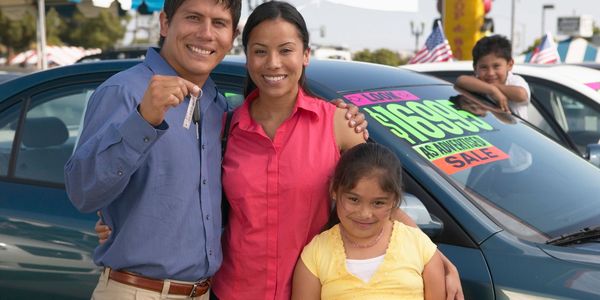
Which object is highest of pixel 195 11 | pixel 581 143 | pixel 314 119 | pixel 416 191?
pixel 195 11

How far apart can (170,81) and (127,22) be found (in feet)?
184

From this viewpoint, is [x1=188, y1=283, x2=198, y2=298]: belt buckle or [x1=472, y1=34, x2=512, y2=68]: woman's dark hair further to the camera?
[x1=472, y1=34, x2=512, y2=68]: woman's dark hair

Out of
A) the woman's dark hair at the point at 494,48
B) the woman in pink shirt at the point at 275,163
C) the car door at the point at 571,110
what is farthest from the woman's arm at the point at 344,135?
the car door at the point at 571,110

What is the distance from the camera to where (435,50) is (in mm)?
9109

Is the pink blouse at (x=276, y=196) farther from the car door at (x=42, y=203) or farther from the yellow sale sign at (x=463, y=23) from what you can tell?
the yellow sale sign at (x=463, y=23)

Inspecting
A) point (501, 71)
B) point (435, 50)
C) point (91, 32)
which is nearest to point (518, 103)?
point (501, 71)

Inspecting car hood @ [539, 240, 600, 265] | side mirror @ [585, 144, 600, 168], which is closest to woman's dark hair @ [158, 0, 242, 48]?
car hood @ [539, 240, 600, 265]

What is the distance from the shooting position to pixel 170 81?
1697mm

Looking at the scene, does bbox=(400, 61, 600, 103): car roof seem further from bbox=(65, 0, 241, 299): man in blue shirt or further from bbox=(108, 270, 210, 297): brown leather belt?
bbox=(108, 270, 210, 297): brown leather belt

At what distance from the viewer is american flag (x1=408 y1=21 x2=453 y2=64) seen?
9.03 metres

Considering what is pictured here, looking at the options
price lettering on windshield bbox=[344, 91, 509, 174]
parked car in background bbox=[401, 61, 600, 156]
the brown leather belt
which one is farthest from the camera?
parked car in background bbox=[401, 61, 600, 156]

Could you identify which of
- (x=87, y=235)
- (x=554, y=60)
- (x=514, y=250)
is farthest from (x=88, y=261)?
(x=554, y=60)

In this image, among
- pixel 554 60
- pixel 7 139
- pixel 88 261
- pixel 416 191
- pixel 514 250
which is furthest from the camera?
pixel 554 60

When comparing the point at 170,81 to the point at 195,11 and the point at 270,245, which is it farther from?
the point at 270,245
